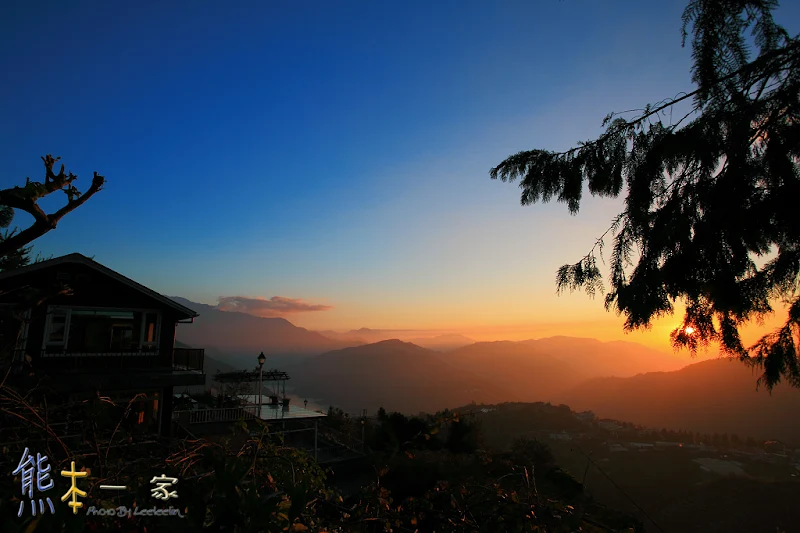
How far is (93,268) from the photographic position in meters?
13.9

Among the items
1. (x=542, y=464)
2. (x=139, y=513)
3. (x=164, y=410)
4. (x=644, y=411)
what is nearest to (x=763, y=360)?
(x=139, y=513)

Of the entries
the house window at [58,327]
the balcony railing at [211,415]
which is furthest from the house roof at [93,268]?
the balcony railing at [211,415]

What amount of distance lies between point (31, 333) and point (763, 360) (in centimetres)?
1807

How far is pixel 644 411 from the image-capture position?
94.9m

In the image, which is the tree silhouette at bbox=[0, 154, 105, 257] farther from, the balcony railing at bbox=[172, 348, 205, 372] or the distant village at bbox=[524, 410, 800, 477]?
the distant village at bbox=[524, 410, 800, 477]

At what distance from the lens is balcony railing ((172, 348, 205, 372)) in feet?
49.7

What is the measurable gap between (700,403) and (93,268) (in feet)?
388

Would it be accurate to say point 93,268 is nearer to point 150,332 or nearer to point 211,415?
point 150,332

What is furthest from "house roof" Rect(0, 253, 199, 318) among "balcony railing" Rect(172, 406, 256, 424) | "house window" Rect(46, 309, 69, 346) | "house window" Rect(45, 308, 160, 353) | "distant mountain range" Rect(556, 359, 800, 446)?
"distant mountain range" Rect(556, 359, 800, 446)

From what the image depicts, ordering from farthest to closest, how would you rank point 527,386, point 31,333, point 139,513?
point 527,386
point 31,333
point 139,513

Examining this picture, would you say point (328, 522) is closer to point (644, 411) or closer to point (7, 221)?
point (7, 221)

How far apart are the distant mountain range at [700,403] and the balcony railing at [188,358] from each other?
233 ft

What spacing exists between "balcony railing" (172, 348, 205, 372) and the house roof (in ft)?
4.78

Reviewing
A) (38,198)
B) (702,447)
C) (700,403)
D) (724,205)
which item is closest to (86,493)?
(38,198)
